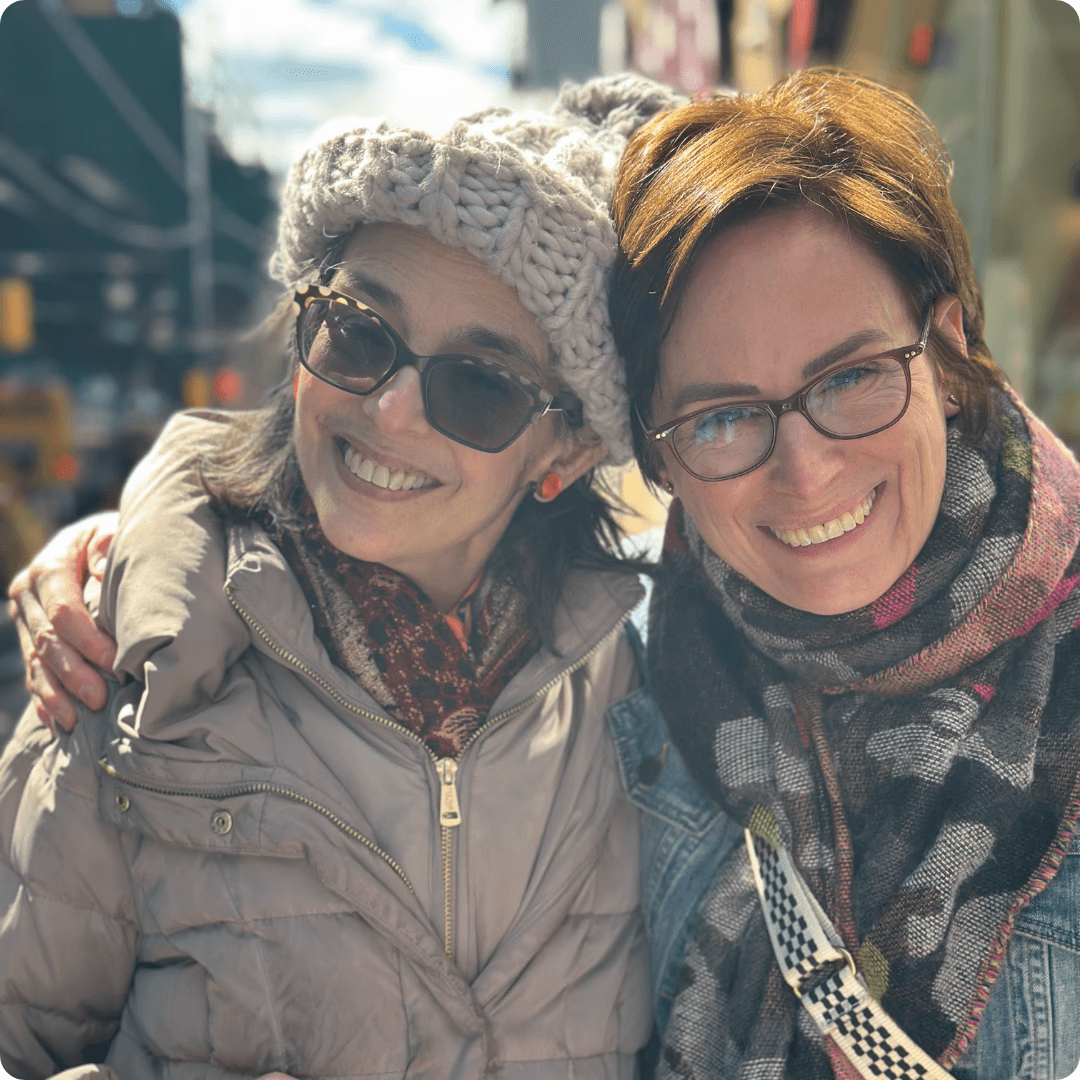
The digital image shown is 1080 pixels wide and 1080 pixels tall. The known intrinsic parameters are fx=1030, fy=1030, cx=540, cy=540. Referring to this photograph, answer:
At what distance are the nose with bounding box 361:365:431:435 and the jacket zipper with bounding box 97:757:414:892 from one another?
0.64m

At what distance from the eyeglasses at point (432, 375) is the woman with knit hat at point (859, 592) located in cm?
24

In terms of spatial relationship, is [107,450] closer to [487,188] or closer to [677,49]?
[677,49]

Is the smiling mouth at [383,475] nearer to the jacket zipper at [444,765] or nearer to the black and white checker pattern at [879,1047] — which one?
the jacket zipper at [444,765]

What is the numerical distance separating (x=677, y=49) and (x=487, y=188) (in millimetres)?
5507

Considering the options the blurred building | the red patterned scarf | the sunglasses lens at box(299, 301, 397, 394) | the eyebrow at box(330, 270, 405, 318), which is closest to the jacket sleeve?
the red patterned scarf

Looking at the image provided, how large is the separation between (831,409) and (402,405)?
2.39 feet

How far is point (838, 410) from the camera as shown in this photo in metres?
1.67

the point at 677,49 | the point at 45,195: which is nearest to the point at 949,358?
the point at 677,49

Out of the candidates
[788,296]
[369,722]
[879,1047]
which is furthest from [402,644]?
[879,1047]

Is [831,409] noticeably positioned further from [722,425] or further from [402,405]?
[402,405]

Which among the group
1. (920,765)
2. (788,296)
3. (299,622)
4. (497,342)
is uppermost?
(788,296)

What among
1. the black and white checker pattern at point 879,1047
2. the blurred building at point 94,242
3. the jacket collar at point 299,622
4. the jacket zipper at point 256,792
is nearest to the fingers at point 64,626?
the jacket zipper at point 256,792

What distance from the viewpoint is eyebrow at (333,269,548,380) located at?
182cm

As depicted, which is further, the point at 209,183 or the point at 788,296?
the point at 209,183
